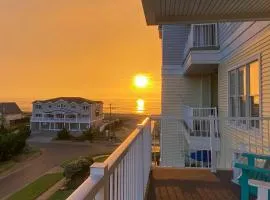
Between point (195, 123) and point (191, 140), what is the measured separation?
964 millimetres

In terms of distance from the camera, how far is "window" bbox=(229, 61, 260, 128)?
26.5 feet

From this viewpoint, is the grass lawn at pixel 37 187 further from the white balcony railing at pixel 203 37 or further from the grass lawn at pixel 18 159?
the white balcony railing at pixel 203 37

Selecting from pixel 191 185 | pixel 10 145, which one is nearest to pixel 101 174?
pixel 191 185

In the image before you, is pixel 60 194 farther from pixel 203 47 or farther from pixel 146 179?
pixel 146 179

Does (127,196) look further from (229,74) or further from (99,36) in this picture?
(99,36)

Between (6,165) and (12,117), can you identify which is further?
(12,117)

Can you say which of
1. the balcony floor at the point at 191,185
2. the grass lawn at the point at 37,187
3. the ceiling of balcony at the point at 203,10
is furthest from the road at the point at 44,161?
the ceiling of balcony at the point at 203,10

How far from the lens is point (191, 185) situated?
5988 millimetres

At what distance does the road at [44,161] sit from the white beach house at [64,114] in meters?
15.0

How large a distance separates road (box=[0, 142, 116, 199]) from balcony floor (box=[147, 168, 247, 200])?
2224 cm

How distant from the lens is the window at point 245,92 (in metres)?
8.06

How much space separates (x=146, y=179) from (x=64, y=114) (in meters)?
64.8

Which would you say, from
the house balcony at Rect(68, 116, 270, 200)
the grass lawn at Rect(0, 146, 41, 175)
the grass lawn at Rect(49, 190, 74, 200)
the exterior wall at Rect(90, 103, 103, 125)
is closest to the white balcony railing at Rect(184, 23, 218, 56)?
the house balcony at Rect(68, 116, 270, 200)

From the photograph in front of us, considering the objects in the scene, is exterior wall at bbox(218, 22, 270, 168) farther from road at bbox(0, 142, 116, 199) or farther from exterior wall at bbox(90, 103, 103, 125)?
exterior wall at bbox(90, 103, 103, 125)
